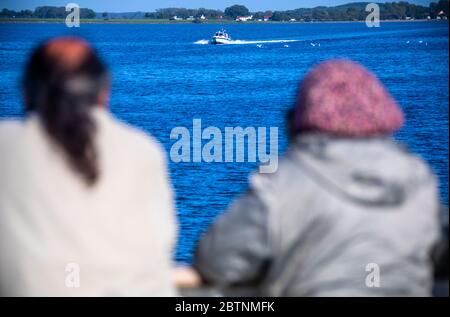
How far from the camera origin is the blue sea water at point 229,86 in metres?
38.7

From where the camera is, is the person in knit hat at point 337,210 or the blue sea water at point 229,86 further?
the blue sea water at point 229,86

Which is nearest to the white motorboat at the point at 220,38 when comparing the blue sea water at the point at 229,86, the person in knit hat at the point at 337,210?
the blue sea water at the point at 229,86

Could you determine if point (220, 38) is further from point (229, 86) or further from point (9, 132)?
point (9, 132)

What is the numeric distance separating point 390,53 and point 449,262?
93034 mm

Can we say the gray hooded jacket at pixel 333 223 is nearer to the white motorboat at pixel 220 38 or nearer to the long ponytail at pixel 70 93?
the long ponytail at pixel 70 93

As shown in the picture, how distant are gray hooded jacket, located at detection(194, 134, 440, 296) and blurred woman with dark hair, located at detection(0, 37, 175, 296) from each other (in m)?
0.25

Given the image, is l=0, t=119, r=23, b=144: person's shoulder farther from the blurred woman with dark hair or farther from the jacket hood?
the jacket hood

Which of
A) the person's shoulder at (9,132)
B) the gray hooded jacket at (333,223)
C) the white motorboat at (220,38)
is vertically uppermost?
the person's shoulder at (9,132)

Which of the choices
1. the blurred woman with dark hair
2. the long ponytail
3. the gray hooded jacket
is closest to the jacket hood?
the gray hooded jacket

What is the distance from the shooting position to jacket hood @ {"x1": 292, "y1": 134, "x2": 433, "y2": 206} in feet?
7.85

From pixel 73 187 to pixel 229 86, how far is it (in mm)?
68969

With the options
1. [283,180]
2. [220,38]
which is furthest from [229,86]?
[283,180]
